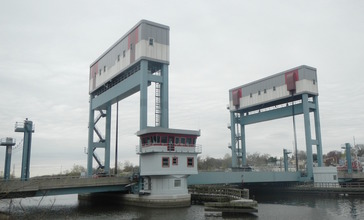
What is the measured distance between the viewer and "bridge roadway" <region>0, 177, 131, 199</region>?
3247 centimetres

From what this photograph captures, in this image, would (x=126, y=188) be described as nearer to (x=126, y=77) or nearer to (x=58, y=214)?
(x=58, y=214)

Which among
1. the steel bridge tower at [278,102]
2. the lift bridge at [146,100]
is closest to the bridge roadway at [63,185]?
the lift bridge at [146,100]

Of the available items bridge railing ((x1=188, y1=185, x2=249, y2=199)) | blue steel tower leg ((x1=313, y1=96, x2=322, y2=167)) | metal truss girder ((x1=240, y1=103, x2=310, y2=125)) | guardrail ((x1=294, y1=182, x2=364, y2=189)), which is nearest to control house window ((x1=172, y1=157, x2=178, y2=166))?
bridge railing ((x1=188, y1=185, x2=249, y2=199))

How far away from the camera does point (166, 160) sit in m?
38.4

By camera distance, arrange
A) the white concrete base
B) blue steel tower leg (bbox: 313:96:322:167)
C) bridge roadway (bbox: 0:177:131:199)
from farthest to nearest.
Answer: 1. blue steel tower leg (bbox: 313:96:322:167)
2. the white concrete base
3. bridge roadway (bbox: 0:177:131:199)

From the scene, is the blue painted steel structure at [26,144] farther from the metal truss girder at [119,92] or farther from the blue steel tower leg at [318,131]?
the blue steel tower leg at [318,131]

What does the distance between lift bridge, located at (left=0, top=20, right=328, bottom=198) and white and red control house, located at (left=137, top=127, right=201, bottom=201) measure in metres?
2.36

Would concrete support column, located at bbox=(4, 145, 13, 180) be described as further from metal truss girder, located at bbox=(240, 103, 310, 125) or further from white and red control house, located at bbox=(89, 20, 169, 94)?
metal truss girder, located at bbox=(240, 103, 310, 125)

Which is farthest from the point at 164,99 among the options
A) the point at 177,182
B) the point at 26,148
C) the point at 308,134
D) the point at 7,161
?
the point at 308,134

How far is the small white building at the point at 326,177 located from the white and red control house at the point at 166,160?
959 inches

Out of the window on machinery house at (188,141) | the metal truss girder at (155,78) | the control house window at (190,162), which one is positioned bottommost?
the control house window at (190,162)

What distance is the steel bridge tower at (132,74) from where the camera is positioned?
41719 mm

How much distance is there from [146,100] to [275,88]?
29.2 metres

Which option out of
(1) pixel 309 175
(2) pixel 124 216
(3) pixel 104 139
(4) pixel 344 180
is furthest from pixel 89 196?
(4) pixel 344 180
